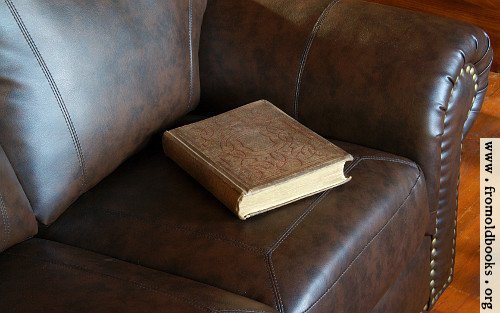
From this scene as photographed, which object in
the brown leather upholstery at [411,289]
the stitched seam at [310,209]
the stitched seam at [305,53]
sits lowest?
the brown leather upholstery at [411,289]

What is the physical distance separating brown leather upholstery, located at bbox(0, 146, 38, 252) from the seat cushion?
0.09 m

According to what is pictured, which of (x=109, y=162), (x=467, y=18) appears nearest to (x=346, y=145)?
(x=109, y=162)

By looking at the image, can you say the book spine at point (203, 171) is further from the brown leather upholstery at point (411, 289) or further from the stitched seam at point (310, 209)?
the brown leather upholstery at point (411, 289)

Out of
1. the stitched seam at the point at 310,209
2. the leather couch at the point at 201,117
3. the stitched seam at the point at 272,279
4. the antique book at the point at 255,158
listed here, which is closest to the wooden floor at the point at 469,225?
the leather couch at the point at 201,117

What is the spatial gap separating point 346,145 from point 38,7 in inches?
26.4

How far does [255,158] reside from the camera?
1120 millimetres

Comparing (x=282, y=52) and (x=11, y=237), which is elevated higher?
(x=282, y=52)

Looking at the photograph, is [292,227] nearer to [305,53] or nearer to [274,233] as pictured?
[274,233]

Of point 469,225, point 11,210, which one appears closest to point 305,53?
point 11,210

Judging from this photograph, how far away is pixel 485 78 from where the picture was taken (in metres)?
1.40

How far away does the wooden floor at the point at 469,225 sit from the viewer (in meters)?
1.50

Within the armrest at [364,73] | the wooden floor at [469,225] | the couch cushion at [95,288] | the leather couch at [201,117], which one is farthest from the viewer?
the wooden floor at [469,225]

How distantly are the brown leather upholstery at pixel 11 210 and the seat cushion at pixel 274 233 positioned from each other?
9 cm

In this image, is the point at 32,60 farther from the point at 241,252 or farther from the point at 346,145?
the point at 346,145
